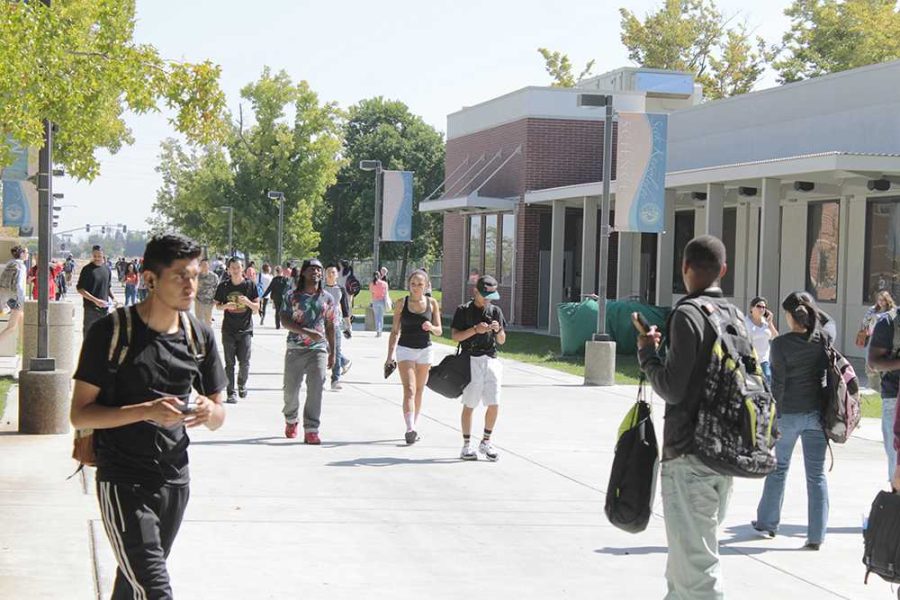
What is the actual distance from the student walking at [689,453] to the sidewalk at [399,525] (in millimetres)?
1605

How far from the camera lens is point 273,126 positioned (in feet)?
205

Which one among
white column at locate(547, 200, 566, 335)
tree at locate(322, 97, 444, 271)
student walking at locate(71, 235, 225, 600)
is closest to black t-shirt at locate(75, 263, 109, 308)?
student walking at locate(71, 235, 225, 600)

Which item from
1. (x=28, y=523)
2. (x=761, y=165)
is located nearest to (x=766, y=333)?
(x=28, y=523)

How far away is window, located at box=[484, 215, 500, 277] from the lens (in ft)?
131

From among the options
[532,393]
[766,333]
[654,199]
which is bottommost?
[532,393]

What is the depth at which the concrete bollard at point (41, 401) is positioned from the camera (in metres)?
12.6

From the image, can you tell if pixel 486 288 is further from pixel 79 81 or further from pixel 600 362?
pixel 600 362

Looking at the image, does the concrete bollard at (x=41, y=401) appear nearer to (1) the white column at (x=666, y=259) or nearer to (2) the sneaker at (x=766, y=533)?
(2) the sneaker at (x=766, y=533)

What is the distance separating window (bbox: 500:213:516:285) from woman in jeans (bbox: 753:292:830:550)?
29451 millimetres

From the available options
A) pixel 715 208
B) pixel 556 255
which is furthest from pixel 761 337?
pixel 556 255

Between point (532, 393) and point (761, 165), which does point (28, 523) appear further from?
point (761, 165)

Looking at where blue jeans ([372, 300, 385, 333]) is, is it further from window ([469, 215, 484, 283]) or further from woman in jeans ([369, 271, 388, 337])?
window ([469, 215, 484, 283])

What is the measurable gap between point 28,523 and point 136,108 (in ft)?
19.4

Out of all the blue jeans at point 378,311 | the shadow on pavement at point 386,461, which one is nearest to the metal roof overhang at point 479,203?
the blue jeans at point 378,311
